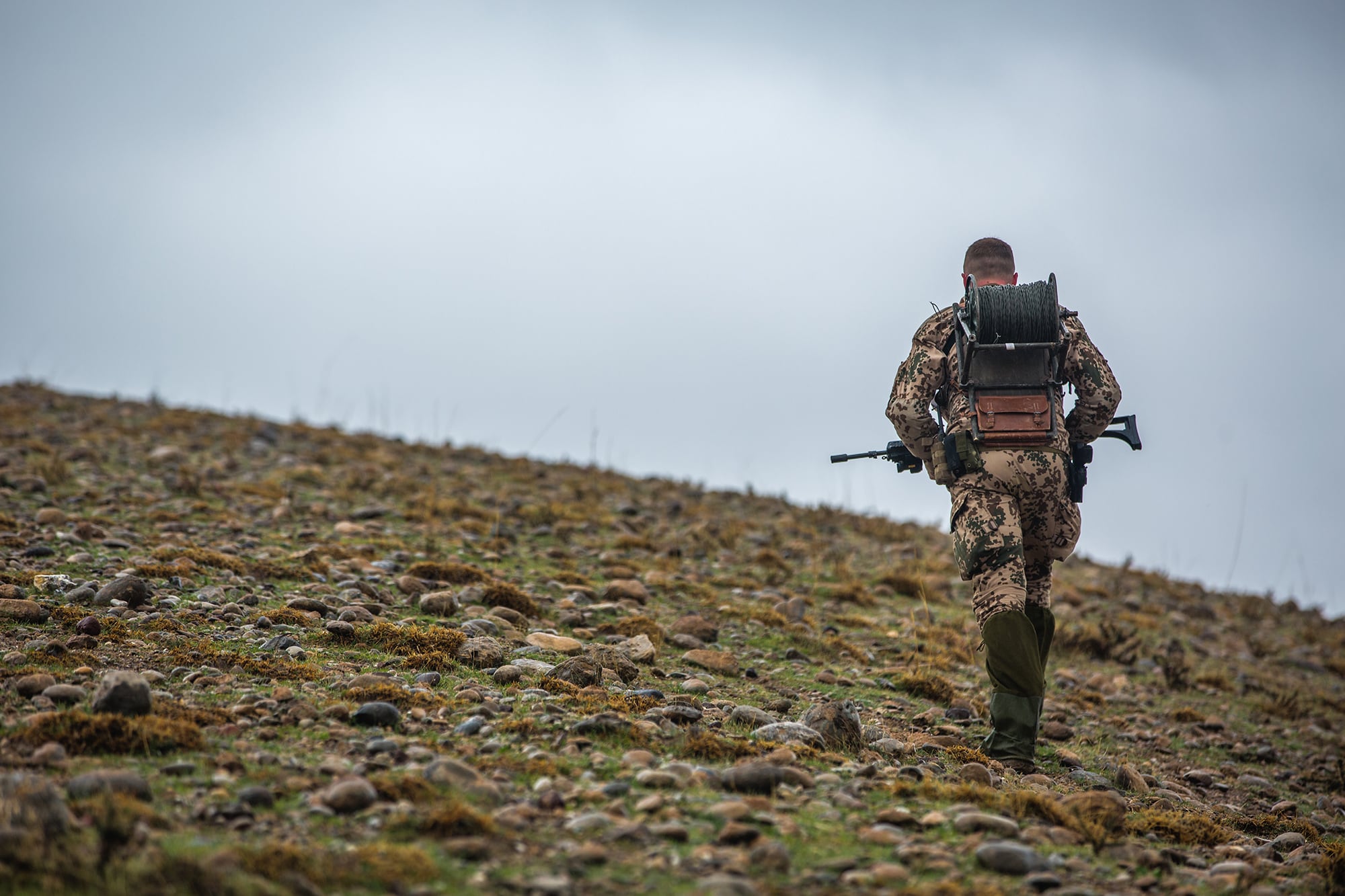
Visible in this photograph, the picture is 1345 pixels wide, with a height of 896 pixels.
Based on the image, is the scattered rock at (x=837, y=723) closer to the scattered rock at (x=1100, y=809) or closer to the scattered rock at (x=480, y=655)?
the scattered rock at (x=1100, y=809)

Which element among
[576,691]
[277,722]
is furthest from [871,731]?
[277,722]

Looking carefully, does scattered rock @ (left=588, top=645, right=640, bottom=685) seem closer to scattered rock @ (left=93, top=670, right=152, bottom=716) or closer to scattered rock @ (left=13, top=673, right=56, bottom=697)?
scattered rock @ (left=93, top=670, right=152, bottom=716)

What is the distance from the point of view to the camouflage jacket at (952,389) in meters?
6.25

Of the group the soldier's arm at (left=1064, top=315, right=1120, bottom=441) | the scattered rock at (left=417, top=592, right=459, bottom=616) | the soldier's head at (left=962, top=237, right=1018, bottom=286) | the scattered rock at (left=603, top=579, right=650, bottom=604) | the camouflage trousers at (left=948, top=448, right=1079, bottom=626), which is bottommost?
the scattered rock at (left=417, top=592, right=459, bottom=616)

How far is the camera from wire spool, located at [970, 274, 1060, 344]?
230 inches

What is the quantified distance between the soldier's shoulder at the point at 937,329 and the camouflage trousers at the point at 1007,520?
80cm

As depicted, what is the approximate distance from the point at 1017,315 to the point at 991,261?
2.04ft

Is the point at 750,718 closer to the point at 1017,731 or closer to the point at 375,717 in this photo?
the point at 1017,731

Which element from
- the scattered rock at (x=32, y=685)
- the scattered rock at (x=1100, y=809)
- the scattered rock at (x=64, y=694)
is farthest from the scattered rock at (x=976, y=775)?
the scattered rock at (x=32, y=685)

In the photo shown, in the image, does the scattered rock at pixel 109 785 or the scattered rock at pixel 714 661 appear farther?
the scattered rock at pixel 714 661

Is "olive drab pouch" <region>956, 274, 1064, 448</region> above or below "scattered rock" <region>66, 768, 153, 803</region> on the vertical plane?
above

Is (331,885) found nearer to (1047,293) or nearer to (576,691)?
(576,691)

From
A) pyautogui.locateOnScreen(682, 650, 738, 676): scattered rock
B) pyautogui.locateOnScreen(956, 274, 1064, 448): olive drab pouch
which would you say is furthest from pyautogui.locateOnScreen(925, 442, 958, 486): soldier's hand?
pyautogui.locateOnScreen(682, 650, 738, 676): scattered rock

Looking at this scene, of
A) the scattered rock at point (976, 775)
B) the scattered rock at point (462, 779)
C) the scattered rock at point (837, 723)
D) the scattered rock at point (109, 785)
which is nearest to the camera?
the scattered rock at point (109, 785)
